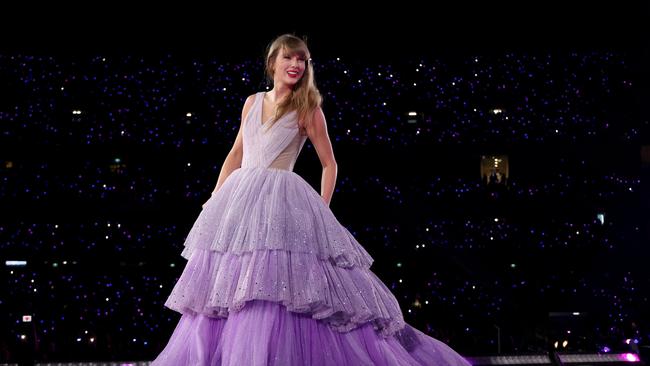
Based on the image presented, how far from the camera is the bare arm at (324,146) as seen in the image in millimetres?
3025

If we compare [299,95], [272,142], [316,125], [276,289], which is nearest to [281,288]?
[276,289]

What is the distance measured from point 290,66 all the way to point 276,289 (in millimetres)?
927

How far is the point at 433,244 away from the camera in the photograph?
26.0ft

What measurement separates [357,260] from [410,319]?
4.74 metres

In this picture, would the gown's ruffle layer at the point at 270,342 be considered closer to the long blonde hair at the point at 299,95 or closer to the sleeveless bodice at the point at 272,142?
the sleeveless bodice at the point at 272,142

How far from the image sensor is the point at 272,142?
295 cm

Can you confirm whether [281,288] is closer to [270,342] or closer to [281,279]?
[281,279]

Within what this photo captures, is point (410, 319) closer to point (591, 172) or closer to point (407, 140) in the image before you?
point (407, 140)

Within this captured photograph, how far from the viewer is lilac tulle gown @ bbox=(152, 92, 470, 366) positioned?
2566mm

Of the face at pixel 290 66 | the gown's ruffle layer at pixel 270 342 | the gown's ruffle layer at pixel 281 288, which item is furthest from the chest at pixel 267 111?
the gown's ruffle layer at pixel 270 342

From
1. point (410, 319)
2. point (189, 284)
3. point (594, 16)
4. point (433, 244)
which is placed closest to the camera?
point (189, 284)

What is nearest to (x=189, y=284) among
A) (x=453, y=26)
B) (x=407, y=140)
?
(x=453, y=26)

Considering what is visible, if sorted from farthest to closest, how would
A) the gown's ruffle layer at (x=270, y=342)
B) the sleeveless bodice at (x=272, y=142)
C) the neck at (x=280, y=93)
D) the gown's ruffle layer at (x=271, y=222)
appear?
the neck at (x=280, y=93), the sleeveless bodice at (x=272, y=142), the gown's ruffle layer at (x=271, y=222), the gown's ruffle layer at (x=270, y=342)

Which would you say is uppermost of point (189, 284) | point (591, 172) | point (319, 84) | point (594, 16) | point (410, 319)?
point (594, 16)
